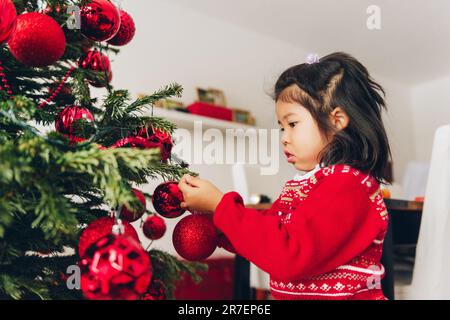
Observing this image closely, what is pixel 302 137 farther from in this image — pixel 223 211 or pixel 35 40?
pixel 35 40

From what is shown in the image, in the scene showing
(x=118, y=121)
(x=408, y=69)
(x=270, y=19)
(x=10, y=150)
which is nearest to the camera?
(x=10, y=150)

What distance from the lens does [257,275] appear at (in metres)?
1.80

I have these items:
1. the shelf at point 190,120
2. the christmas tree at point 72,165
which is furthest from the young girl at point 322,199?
the shelf at point 190,120

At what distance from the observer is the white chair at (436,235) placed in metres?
1.07

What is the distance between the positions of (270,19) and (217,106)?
34.2 inches

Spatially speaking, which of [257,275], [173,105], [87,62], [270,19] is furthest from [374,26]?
[87,62]

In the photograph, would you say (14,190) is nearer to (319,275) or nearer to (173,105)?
(319,275)

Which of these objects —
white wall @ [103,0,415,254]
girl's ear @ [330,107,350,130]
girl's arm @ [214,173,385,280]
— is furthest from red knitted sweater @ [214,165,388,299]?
white wall @ [103,0,415,254]

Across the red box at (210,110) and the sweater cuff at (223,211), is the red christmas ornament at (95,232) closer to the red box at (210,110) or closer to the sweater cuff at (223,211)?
the sweater cuff at (223,211)

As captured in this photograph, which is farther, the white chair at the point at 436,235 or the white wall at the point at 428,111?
the white wall at the point at 428,111

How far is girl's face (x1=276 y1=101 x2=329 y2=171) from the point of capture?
30.8 inches

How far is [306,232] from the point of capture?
60 centimetres

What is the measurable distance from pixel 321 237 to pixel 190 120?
201 cm

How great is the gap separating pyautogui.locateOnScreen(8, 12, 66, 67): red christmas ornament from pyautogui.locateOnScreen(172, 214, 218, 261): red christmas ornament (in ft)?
0.98
